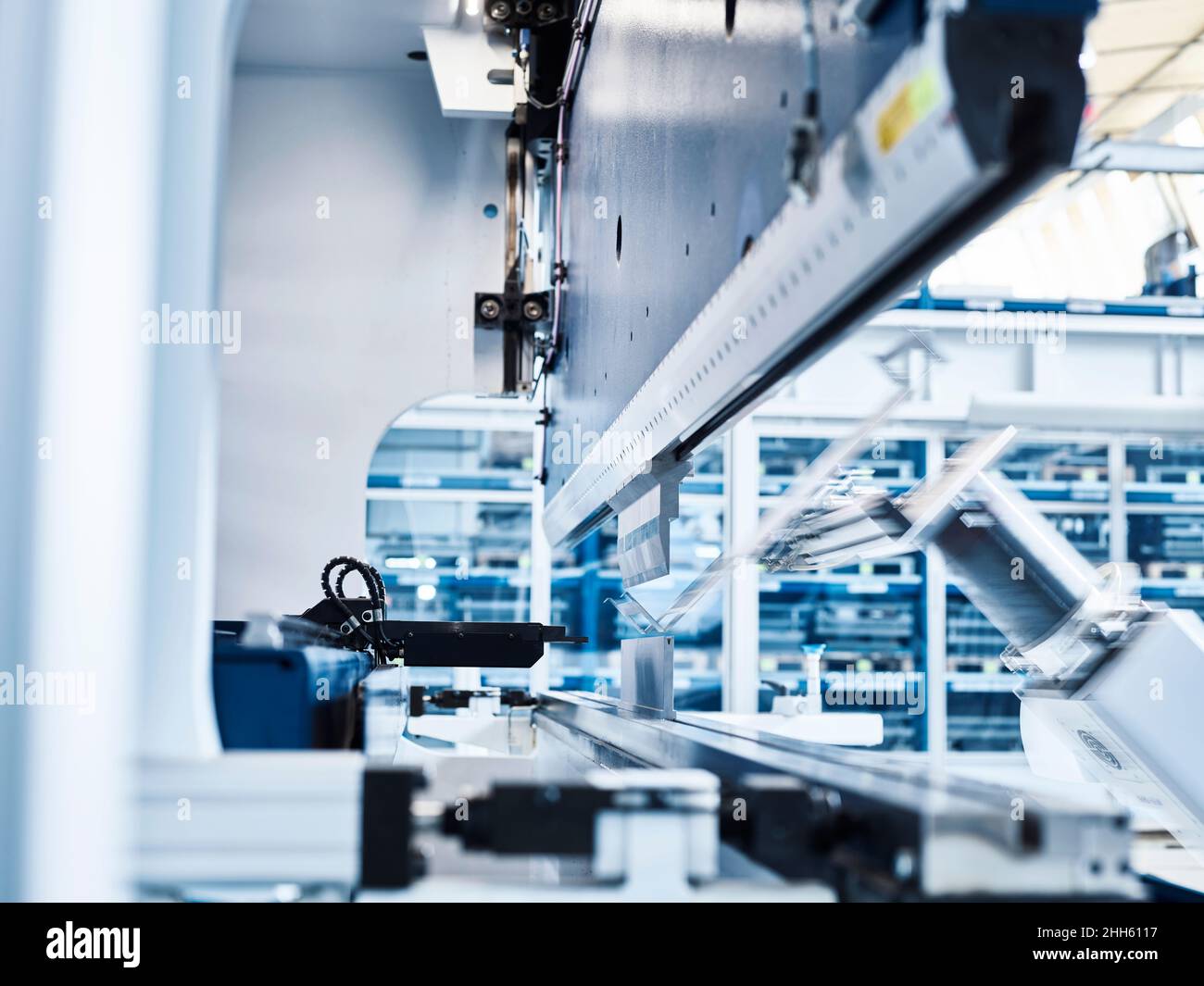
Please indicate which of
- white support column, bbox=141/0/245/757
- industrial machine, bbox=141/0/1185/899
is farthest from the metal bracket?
white support column, bbox=141/0/245/757

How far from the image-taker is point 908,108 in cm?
74

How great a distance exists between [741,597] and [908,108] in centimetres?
661

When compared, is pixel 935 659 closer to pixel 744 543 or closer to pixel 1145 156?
pixel 1145 156

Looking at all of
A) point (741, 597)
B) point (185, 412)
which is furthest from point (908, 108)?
point (741, 597)

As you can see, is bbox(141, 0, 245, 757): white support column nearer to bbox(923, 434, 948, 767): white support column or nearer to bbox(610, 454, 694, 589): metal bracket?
bbox(610, 454, 694, 589): metal bracket

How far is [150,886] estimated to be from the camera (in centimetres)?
83

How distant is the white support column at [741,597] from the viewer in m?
7.23

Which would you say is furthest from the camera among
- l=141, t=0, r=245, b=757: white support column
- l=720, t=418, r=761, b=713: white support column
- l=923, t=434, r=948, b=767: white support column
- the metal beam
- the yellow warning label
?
l=923, t=434, r=948, b=767: white support column

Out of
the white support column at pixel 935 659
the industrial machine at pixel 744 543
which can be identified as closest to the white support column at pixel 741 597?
the white support column at pixel 935 659

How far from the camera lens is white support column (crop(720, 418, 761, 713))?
285 inches

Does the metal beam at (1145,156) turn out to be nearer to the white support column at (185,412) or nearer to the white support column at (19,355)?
the white support column at (185,412)

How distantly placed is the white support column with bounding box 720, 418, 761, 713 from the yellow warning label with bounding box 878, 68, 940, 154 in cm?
640
